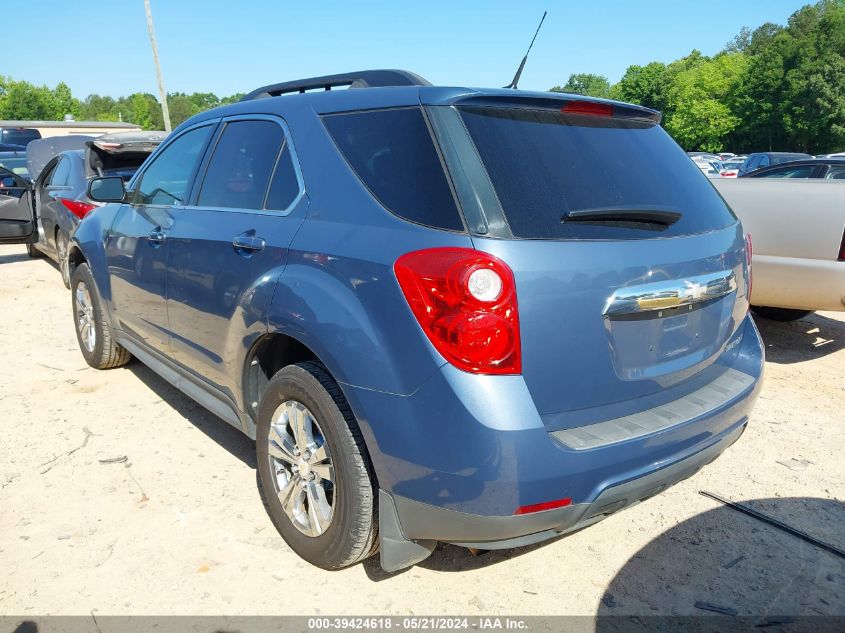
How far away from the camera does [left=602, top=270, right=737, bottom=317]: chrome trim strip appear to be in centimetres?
216

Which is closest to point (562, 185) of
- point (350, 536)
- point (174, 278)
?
point (350, 536)

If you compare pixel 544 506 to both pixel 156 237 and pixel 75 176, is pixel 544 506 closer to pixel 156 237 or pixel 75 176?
pixel 156 237

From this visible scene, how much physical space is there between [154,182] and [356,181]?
2.14m

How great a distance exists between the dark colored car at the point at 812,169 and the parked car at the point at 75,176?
655 cm

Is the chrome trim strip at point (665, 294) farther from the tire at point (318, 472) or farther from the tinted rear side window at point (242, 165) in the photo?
the tinted rear side window at point (242, 165)

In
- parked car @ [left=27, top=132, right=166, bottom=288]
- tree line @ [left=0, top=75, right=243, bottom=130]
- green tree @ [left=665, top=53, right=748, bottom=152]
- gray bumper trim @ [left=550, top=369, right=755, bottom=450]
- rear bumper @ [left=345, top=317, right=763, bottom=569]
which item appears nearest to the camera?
rear bumper @ [left=345, top=317, right=763, bottom=569]

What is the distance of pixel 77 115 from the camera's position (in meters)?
105

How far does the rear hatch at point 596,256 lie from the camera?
2.05 metres

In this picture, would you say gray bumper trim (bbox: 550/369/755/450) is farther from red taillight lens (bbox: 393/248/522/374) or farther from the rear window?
the rear window

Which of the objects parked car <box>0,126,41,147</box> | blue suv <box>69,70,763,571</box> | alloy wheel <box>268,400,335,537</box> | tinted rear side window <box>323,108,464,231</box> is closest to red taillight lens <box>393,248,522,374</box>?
blue suv <box>69,70,763,571</box>

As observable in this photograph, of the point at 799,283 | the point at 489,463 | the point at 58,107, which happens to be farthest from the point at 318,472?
the point at 58,107

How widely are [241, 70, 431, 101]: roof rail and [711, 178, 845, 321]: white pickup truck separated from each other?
320 cm

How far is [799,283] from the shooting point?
16.0ft

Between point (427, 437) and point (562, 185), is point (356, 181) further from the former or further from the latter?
point (427, 437)
